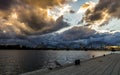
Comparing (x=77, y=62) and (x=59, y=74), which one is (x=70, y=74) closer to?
(x=59, y=74)

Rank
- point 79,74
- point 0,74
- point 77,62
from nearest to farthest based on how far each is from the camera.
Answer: point 79,74, point 77,62, point 0,74

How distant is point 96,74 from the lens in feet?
53.1

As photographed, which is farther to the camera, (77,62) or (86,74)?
(77,62)

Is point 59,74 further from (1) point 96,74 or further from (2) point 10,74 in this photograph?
(2) point 10,74

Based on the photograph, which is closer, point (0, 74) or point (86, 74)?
point (86, 74)

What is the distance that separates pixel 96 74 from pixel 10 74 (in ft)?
115

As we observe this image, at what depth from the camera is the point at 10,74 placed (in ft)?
159

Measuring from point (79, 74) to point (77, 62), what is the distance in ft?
36.9

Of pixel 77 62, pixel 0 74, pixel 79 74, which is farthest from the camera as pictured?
pixel 0 74

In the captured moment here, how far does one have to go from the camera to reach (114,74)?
635 inches

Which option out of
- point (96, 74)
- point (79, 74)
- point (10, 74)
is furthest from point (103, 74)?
point (10, 74)

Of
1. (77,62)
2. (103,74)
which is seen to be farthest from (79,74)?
(77,62)

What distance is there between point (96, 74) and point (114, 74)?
120 centimetres

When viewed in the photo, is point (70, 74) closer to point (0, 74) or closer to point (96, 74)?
point (96, 74)
